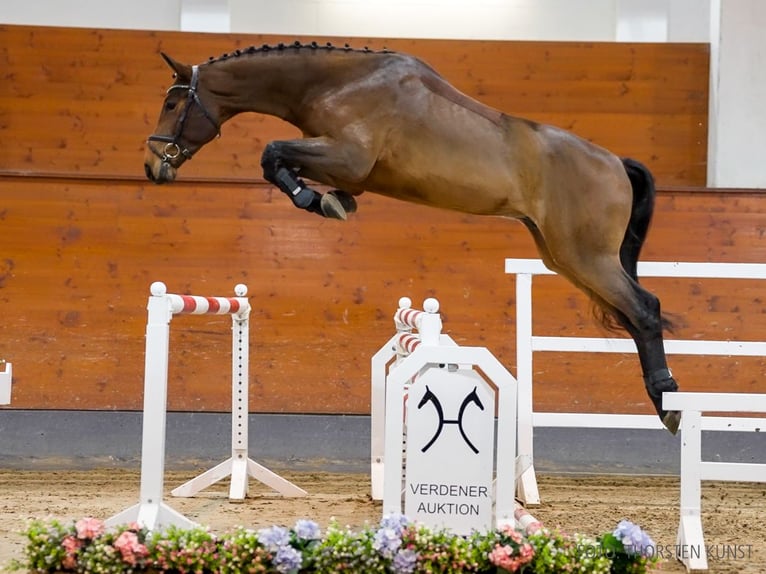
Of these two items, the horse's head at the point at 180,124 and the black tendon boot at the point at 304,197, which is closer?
the black tendon boot at the point at 304,197

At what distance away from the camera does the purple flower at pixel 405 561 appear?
114 inches

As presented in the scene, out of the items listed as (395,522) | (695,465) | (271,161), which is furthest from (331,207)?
(695,465)

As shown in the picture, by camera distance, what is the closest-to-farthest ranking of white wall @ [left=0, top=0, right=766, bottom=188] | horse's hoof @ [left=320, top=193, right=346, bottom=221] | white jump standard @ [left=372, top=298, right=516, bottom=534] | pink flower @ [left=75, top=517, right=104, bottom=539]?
1. pink flower @ [left=75, top=517, right=104, bottom=539]
2. white jump standard @ [left=372, top=298, right=516, bottom=534]
3. horse's hoof @ [left=320, top=193, right=346, bottom=221]
4. white wall @ [left=0, top=0, right=766, bottom=188]

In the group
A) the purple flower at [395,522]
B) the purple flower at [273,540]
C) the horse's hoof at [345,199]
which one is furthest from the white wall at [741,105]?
the purple flower at [273,540]

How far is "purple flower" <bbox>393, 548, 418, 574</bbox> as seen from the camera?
2.90 metres

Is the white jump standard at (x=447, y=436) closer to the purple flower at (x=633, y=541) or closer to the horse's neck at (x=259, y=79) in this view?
the purple flower at (x=633, y=541)

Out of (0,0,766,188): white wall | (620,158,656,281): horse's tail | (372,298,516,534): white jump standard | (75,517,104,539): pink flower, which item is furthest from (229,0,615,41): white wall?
(75,517,104,539): pink flower

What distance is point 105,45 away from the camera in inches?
284

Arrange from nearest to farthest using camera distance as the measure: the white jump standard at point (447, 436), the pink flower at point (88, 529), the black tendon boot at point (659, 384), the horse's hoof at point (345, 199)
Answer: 1. the pink flower at point (88, 529)
2. the white jump standard at point (447, 436)
3. the horse's hoof at point (345, 199)
4. the black tendon boot at point (659, 384)

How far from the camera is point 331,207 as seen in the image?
3727 mm

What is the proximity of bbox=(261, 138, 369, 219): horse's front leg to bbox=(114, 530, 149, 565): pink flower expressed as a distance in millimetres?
1371

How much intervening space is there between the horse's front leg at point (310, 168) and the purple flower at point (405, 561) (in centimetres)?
139

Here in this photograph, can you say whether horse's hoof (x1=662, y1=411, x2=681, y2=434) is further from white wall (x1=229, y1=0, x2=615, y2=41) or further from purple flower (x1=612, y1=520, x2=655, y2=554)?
white wall (x1=229, y1=0, x2=615, y2=41)

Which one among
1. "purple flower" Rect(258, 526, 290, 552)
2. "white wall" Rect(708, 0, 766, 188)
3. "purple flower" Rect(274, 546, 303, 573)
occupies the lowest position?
"purple flower" Rect(274, 546, 303, 573)
